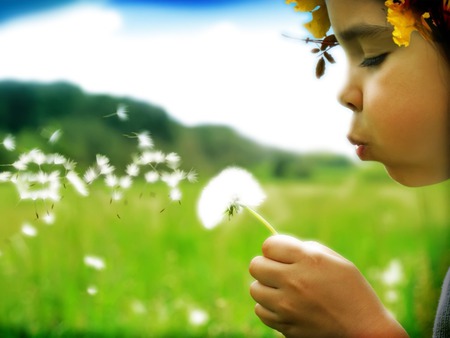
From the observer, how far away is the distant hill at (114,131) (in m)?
1.34

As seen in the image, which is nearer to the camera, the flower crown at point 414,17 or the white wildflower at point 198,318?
the flower crown at point 414,17

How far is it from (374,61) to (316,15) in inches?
5.8

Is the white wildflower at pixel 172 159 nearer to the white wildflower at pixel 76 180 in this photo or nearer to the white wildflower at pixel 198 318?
the white wildflower at pixel 76 180

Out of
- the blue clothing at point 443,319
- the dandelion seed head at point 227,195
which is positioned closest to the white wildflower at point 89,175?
the dandelion seed head at point 227,195

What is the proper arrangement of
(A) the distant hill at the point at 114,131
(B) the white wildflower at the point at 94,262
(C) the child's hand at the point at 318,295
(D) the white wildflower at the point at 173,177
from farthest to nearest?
1. (A) the distant hill at the point at 114,131
2. (B) the white wildflower at the point at 94,262
3. (D) the white wildflower at the point at 173,177
4. (C) the child's hand at the point at 318,295

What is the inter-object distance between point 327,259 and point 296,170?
966mm

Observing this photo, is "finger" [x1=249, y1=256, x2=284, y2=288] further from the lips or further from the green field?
the green field

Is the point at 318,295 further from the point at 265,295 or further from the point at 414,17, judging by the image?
the point at 414,17

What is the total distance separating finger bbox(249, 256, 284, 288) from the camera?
528mm

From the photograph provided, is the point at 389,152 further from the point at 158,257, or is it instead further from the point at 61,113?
the point at 61,113

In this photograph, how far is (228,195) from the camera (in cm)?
56

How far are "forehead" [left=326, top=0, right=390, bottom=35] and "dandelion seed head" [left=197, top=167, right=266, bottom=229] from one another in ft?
0.58

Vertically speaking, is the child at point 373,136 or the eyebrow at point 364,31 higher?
the eyebrow at point 364,31

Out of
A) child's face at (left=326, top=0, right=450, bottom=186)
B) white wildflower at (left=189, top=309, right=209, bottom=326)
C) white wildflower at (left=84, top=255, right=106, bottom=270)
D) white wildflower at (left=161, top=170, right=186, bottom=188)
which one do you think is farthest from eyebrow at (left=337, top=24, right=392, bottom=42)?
white wildflower at (left=189, top=309, right=209, bottom=326)
